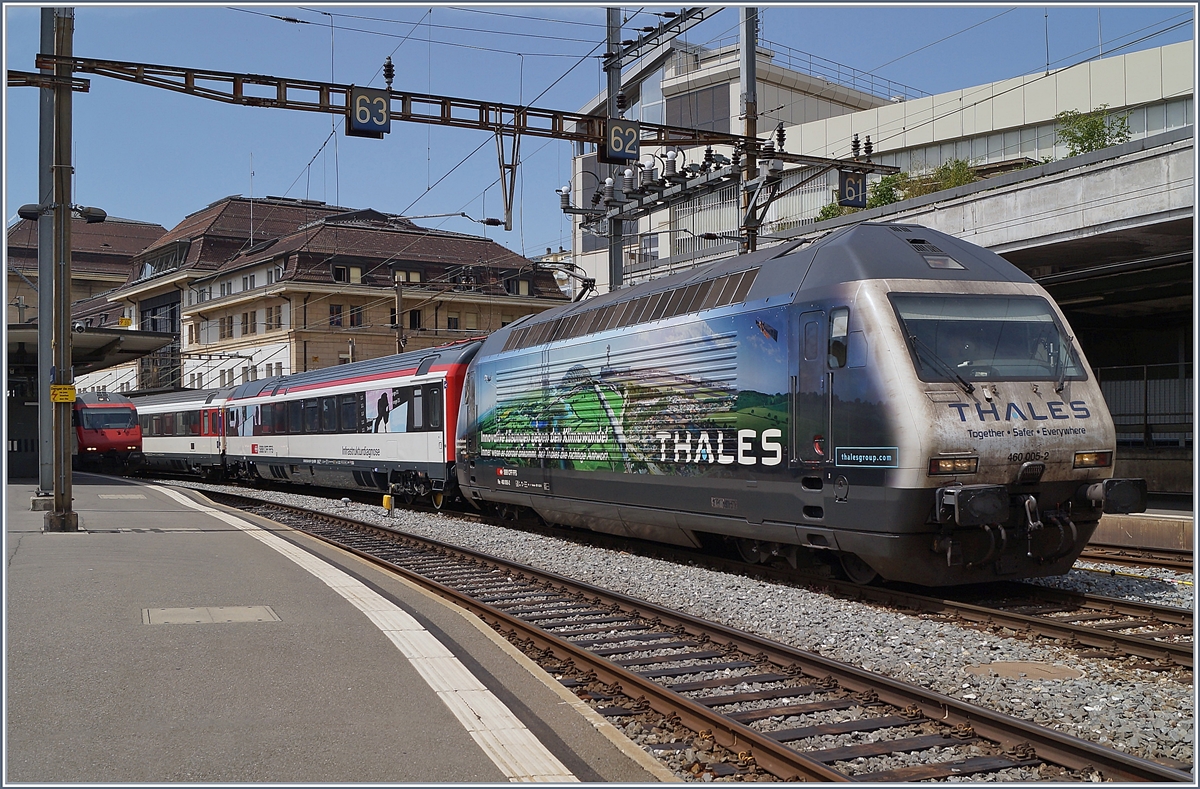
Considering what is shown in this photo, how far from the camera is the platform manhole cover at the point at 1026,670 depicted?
286 inches

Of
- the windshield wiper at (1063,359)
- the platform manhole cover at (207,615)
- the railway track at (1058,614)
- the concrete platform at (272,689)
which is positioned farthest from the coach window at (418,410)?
the windshield wiper at (1063,359)

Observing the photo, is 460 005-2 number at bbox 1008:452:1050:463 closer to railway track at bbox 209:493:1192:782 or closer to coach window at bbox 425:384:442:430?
railway track at bbox 209:493:1192:782

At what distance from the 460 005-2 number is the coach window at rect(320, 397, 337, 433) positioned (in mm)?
19021

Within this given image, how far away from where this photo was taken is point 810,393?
10.1 meters

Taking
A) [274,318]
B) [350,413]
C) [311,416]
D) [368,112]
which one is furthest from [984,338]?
[274,318]

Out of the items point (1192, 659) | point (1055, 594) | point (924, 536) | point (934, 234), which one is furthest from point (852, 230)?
point (1192, 659)

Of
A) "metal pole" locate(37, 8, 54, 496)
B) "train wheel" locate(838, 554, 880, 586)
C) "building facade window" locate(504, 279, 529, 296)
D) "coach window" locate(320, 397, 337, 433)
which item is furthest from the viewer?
"building facade window" locate(504, 279, 529, 296)

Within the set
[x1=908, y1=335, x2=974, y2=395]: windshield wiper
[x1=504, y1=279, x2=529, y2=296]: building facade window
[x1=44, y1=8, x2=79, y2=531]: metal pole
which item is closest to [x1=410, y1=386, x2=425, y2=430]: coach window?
[x1=44, y1=8, x2=79, y2=531]: metal pole

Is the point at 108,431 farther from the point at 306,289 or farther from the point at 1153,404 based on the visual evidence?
the point at 1153,404

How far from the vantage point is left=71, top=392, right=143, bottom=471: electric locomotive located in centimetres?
4159

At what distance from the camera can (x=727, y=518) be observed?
1145 cm

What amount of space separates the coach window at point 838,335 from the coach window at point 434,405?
454 inches

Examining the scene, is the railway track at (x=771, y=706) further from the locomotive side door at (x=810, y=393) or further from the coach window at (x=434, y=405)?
the coach window at (x=434, y=405)

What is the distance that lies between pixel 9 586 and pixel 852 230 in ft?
28.6
